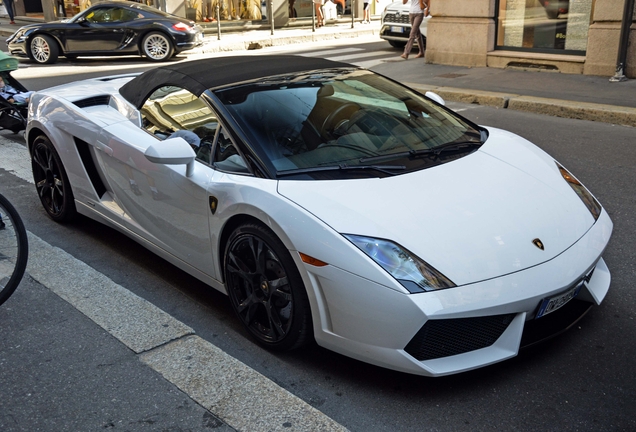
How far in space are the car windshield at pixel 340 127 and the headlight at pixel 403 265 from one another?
21.3 inches

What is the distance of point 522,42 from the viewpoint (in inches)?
490

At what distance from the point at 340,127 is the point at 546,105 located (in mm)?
6198

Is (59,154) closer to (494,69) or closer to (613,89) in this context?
(613,89)

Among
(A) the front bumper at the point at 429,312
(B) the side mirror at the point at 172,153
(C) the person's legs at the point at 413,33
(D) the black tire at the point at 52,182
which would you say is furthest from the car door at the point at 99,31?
(A) the front bumper at the point at 429,312

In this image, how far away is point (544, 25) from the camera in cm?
1212

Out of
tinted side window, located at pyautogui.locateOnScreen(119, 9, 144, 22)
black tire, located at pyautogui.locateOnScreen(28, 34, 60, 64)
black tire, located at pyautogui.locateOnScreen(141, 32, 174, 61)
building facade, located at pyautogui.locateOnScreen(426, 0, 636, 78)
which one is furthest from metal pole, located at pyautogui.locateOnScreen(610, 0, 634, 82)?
black tire, located at pyautogui.locateOnScreen(28, 34, 60, 64)

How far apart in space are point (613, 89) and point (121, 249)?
25.5ft

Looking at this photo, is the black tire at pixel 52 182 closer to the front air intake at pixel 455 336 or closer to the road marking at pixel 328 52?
the front air intake at pixel 455 336

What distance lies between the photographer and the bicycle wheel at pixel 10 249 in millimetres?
3756

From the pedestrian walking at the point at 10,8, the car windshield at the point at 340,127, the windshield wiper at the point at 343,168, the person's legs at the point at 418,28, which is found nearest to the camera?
the windshield wiper at the point at 343,168

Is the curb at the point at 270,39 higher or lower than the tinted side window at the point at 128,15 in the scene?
lower

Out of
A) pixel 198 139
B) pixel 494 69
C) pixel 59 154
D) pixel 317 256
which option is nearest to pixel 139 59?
pixel 494 69

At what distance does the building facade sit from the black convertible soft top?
7764 mm

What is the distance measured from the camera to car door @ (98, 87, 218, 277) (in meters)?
3.69
